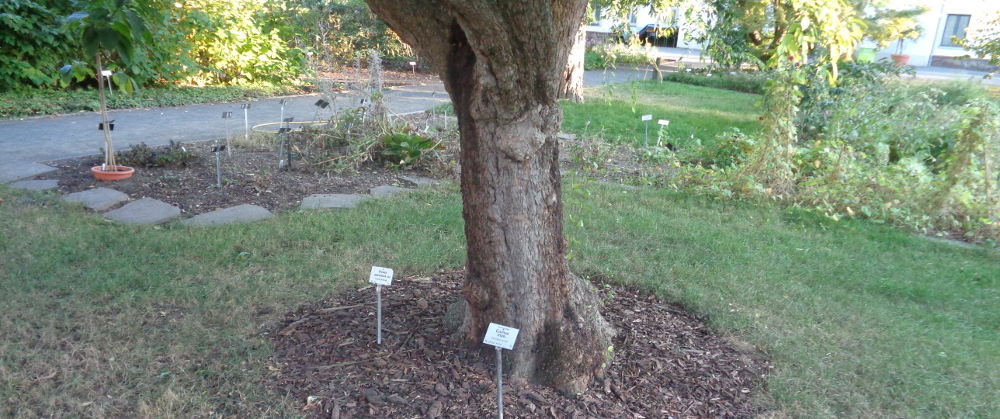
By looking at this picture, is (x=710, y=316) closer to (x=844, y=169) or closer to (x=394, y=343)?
(x=394, y=343)

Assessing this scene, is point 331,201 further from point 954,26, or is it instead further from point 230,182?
point 954,26

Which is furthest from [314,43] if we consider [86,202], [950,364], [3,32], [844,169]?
[950,364]

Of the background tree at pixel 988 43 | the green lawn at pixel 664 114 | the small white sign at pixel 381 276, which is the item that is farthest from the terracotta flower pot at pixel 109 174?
the background tree at pixel 988 43

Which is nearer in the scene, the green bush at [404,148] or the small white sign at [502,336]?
the small white sign at [502,336]

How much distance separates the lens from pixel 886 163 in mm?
6367

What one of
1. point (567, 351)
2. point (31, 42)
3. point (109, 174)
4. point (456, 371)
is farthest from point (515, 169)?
point (31, 42)

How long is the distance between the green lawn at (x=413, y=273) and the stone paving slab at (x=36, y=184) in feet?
0.75

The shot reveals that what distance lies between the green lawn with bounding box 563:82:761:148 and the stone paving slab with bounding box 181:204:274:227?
3756mm

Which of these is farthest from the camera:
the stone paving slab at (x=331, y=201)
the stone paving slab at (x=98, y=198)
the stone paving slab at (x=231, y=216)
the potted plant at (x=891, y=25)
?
the potted plant at (x=891, y=25)

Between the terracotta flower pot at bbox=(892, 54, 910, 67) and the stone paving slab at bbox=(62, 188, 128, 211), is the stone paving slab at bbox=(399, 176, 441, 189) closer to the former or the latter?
the stone paving slab at bbox=(62, 188, 128, 211)

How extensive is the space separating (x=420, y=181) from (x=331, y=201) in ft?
3.62

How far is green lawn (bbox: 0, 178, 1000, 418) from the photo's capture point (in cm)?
278

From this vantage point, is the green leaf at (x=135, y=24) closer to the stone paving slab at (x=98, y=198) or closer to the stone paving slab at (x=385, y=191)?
the stone paving slab at (x=98, y=198)

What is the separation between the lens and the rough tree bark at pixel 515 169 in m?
2.31
